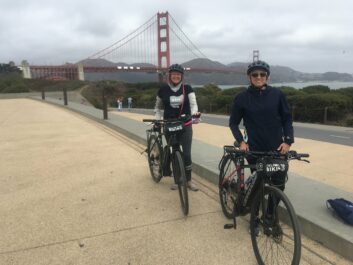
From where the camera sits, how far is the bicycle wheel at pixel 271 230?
3.01m

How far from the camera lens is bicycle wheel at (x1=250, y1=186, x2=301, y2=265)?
3012mm

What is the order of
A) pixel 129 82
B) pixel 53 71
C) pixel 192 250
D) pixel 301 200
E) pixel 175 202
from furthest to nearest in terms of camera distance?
pixel 129 82
pixel 53 71
pixel 175 202
pixel 301 200
pixel 192 250

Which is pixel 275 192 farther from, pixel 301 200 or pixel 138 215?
pixel 138 215

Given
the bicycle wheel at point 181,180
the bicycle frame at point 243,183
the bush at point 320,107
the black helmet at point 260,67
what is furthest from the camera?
the bush at point 320,107

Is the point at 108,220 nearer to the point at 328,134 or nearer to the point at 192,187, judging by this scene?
the point at 192,187

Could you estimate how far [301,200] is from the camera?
417cm

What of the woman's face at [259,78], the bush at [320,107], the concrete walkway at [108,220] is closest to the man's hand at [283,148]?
the woman's face at [259,78]

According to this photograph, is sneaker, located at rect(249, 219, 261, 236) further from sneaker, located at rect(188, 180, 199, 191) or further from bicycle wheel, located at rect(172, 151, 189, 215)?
sneaker, located at rect(188, 180, 199, 191)

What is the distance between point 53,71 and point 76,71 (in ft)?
13.4

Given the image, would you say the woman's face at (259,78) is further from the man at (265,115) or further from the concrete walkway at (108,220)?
the concrete walkway at (108,220)

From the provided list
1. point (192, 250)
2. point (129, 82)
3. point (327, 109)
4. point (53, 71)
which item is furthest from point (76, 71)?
point (192, 250)

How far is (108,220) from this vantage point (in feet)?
13.9

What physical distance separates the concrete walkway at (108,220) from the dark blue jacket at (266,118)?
3.06 ft

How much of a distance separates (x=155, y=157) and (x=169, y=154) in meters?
0.61
